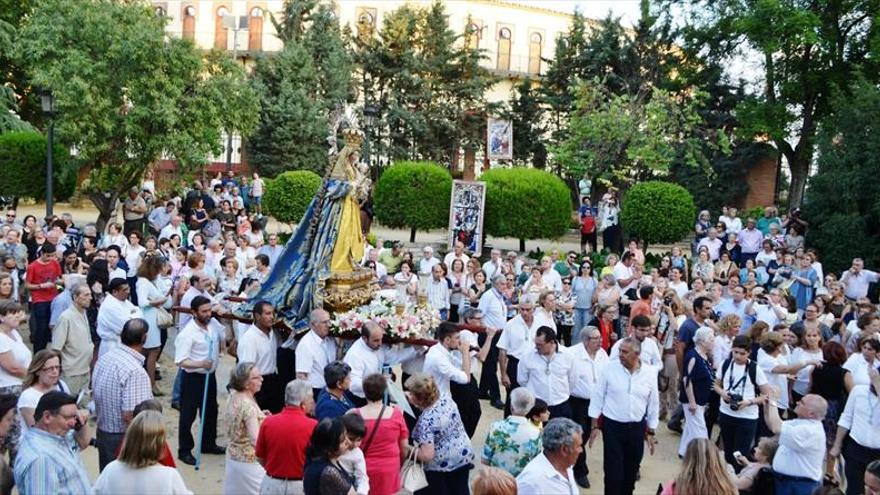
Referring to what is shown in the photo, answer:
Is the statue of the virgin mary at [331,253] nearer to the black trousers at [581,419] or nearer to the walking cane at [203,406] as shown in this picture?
the walking cane at [203,406]

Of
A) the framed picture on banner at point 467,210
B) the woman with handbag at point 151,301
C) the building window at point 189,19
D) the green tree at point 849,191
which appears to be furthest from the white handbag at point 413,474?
the building window at point 189,19

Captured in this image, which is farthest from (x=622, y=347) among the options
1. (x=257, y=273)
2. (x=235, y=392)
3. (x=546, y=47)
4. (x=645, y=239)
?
(x=546, y=47)

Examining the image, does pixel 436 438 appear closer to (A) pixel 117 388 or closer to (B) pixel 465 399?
(B) pixel 465 399

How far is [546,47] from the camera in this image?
169 feet

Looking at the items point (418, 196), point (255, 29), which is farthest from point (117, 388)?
point (255, 29)

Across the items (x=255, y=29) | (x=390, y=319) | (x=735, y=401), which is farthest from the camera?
(x=255, y=29)

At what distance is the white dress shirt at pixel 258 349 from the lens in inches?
372

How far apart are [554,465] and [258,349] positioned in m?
4.55

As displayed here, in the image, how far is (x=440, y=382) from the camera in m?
8.59

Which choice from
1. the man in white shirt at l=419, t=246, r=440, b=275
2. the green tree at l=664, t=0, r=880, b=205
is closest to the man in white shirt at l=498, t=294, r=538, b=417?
the man in white shirt at l=419, t=246, r=440, b=275

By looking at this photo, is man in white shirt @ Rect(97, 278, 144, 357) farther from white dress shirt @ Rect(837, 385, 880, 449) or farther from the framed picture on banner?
the framed picture on banner

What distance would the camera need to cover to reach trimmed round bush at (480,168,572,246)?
22500 mm

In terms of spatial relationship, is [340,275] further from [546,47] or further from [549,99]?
[546,47]

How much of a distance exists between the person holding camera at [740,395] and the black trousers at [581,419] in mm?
1351
